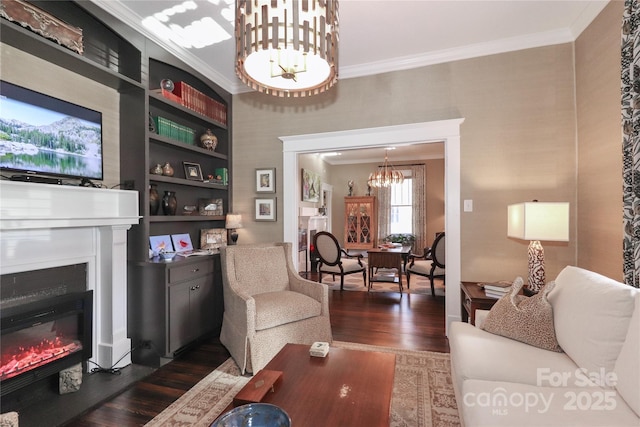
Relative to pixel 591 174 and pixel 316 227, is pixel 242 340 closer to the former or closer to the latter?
pixel 591 174

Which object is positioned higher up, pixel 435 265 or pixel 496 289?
pixel 496 289

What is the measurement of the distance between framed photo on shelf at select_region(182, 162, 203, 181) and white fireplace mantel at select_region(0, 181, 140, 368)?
88 centimetres

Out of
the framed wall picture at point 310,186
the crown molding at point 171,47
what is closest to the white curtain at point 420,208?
the framed wall picture at point 310,186

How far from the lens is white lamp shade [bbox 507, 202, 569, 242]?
7.52 ft

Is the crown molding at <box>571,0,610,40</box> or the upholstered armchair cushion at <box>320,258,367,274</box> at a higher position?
the crown molding at <box>571,0,610,40</box>

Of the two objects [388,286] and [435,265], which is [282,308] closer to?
[435,265]

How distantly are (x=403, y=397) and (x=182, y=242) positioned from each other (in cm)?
255

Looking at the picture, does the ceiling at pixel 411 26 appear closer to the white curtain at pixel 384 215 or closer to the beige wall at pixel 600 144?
the beige wall at pixel 600 144

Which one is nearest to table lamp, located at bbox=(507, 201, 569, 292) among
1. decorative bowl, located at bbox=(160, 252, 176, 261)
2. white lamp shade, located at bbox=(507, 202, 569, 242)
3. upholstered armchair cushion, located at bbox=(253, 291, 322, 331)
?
white lamp shade, located at bbox=(507, 202, 569, 242)

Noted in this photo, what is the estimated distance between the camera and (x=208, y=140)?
3611 millimetres

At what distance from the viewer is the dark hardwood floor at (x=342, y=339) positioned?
6.56 feet

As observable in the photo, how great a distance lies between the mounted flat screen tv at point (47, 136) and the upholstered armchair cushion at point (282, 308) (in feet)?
5.39

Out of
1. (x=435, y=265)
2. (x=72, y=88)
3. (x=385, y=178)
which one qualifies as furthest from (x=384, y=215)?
(x=72, y=88)

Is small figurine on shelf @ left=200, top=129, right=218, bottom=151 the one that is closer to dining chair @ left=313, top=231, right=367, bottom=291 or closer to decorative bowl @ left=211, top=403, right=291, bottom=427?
dining chair @ left=313, top=231, right=367, bottom=291
